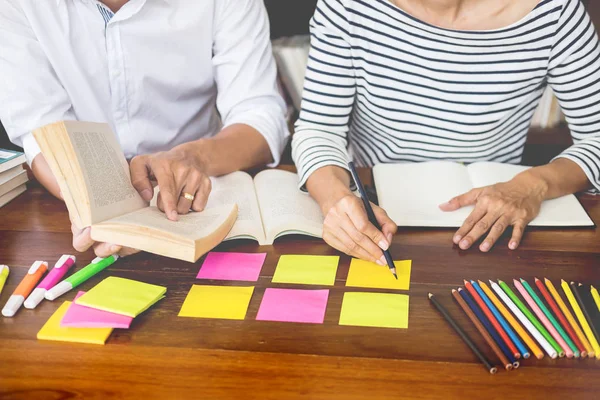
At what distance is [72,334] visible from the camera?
0.85 meters

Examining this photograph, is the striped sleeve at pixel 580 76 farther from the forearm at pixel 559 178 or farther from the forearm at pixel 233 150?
the forearm at pixel 233 150

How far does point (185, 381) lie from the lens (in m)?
0.76

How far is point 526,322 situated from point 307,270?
0.34 meters

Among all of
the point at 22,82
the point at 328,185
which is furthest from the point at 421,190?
the point at 22,82

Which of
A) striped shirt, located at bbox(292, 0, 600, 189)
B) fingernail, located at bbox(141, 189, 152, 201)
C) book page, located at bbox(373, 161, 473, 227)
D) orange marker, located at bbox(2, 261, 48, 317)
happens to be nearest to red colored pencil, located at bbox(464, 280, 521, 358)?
book page, located at bbox(373, 161, 473, 227)

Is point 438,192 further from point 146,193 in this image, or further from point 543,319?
point 146,193

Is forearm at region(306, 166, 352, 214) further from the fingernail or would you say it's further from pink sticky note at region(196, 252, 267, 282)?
the fingernail

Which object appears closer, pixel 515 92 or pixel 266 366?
pixel 266 366

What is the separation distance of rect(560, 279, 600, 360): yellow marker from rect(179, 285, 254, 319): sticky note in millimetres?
463

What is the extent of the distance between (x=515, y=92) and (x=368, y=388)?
86 cm

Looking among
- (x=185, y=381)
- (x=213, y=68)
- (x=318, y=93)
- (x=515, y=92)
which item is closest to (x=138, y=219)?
(x=185, y=381)

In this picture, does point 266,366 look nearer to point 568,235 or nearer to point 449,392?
point 449,392

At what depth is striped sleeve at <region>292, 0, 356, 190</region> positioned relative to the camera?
1.34 m

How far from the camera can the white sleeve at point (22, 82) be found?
1306 mm
